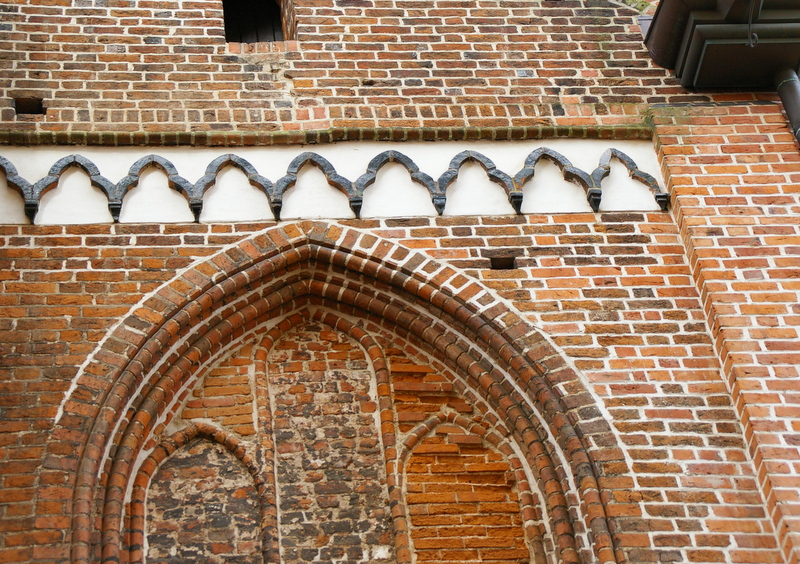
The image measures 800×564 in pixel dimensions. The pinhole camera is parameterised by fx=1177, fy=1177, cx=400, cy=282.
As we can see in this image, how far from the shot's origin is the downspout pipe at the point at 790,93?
23.6 ft

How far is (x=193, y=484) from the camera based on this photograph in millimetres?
6156

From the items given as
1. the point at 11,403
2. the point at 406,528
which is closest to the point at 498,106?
the point at 406,528

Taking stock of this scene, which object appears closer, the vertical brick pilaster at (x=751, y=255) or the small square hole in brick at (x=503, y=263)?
the vertical brick pilaster at (x=751, y=255)

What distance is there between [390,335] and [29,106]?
259 centimetres

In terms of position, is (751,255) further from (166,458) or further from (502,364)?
(166,458)

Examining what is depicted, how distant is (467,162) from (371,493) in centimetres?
211

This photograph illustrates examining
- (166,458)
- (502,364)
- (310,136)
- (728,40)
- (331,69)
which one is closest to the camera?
(166,458)

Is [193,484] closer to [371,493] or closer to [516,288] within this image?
[371,493]

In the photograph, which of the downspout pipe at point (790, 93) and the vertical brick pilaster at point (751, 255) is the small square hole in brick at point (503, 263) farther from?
the downspout pipe at point (790, 93)

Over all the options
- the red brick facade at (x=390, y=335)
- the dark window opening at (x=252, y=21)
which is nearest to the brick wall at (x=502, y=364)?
the red brick facade at (x=390, y=335)

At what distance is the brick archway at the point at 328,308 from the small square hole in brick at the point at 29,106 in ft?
5.05

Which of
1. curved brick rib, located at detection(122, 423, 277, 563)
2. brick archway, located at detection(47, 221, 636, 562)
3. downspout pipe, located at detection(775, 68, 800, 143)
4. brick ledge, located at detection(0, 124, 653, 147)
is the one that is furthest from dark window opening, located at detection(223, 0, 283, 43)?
downspout pipe, located at detection(775, 68, 800, 143)

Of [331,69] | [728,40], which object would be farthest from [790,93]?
[331,69]

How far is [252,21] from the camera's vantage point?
27.6ft
